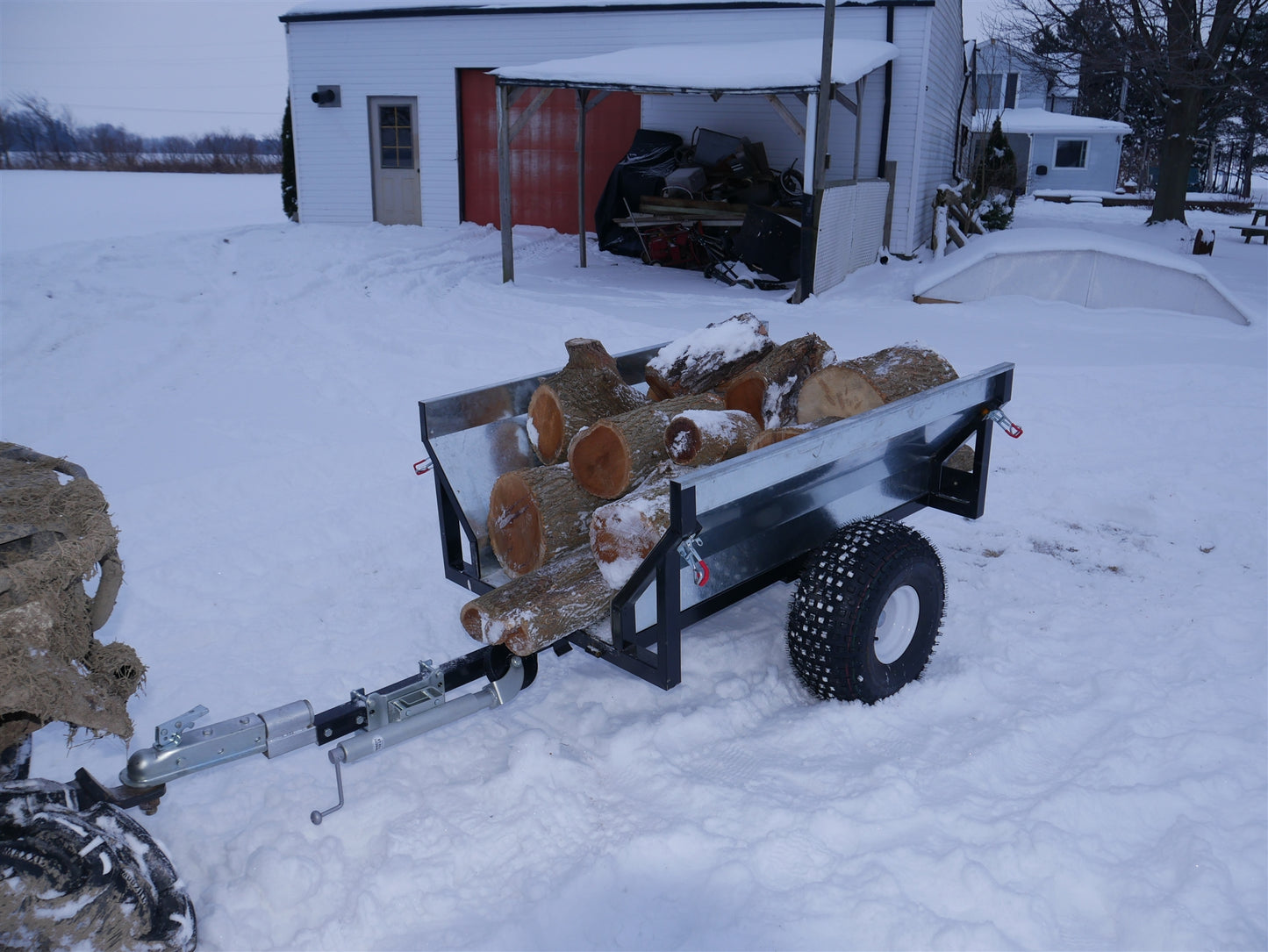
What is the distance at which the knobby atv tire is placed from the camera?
3.15m

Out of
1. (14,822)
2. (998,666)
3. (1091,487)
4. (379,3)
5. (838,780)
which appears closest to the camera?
(14,822)

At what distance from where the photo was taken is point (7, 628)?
1.90m

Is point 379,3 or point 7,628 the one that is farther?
point 379,3

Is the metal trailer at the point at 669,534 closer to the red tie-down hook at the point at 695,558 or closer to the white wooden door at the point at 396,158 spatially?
the red tie-down hook at the point at 695,558

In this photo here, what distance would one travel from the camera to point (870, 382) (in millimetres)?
3830

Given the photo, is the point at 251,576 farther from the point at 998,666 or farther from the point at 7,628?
the point at 998,666

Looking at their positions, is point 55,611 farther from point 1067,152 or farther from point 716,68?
point 1067,152

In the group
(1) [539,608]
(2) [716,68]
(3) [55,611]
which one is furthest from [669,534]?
(2) [716,68]

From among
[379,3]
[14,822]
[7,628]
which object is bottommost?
[14,822]

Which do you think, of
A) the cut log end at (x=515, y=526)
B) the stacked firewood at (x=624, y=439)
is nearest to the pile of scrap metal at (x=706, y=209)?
the stacked firewood at (x=624, y=439)

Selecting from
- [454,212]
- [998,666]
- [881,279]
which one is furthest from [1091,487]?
[454,212]

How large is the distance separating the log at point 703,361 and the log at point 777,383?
173mm

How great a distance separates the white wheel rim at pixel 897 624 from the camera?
3416 millimetres

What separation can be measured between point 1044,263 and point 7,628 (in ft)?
35.9
